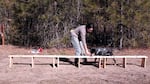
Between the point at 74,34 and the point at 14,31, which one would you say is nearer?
the point at 74,34

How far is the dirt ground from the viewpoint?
10305 mm

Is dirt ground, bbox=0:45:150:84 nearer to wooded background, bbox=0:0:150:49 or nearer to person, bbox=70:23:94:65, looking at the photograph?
person, bbox=70:23:94:65

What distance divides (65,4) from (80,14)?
88 centimetres

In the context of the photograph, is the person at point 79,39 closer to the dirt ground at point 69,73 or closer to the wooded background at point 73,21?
the dirt ground at point 69,73

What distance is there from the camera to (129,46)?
57.2 ft

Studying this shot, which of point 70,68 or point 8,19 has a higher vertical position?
point 8,19

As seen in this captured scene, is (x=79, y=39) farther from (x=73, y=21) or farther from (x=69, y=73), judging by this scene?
(x=73, y=21)

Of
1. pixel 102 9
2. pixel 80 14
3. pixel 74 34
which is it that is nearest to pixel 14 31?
pixel 80 14

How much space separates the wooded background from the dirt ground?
109 inches

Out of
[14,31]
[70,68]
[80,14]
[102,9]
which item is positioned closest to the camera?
[70,68]

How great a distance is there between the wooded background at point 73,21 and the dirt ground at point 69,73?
2778 mm

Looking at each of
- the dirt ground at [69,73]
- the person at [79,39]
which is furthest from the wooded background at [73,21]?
the person at [79,39]

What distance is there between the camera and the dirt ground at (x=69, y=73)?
10.3 m

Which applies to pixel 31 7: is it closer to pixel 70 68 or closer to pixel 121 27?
pixel 121 27
